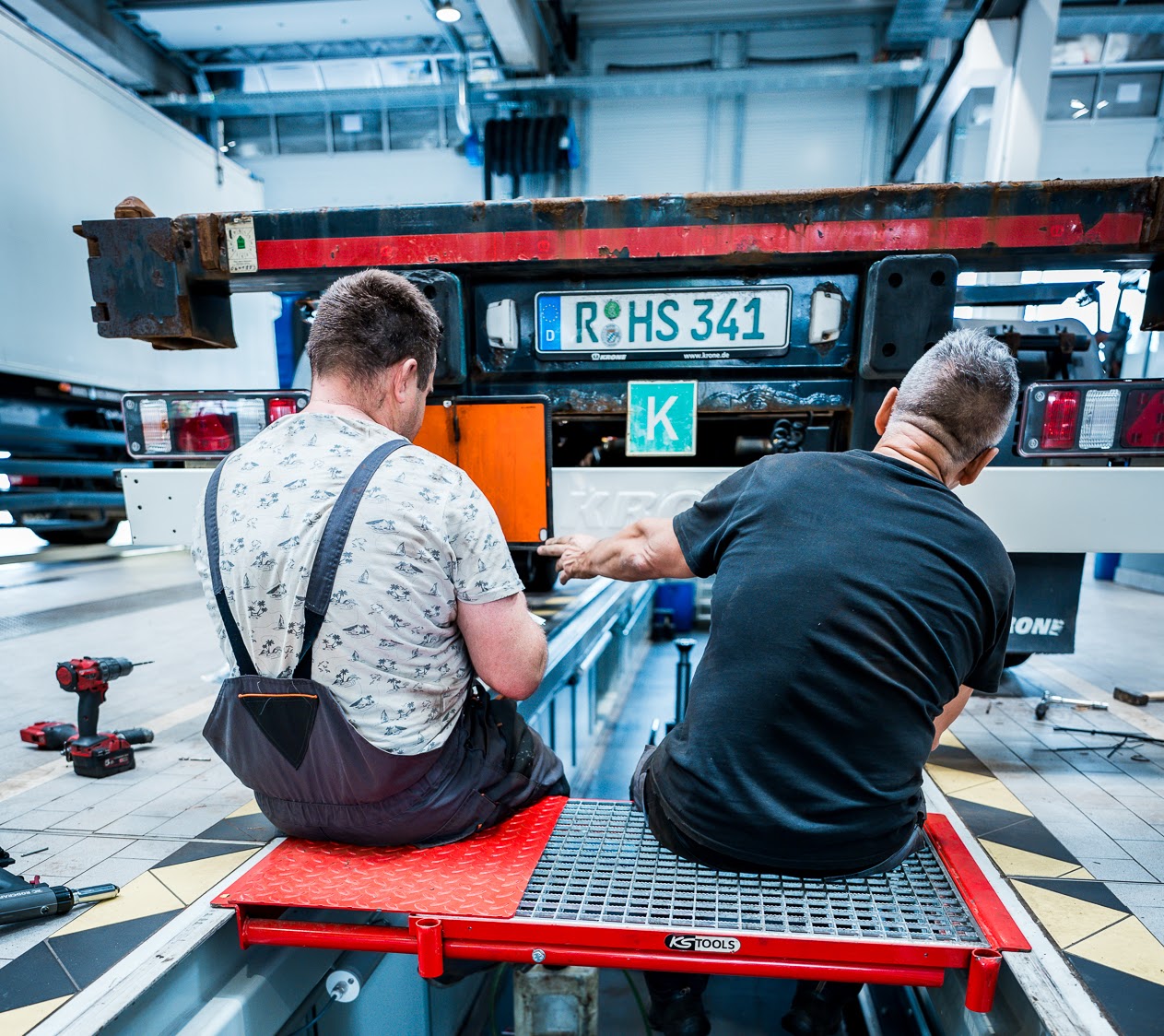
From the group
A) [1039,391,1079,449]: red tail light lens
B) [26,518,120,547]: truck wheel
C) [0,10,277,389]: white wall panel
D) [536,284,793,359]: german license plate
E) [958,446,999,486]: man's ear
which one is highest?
[0,10,277,389]: white wall panel

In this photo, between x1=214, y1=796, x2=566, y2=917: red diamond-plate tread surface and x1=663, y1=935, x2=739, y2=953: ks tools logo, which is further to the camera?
x1=214, y1=796, x2=566, y2=917: red diamond-plate tread surface

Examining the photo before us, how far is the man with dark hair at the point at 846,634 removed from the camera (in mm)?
1127

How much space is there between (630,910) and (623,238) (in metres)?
1.66

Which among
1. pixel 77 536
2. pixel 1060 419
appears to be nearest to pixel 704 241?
pixel 1060 419

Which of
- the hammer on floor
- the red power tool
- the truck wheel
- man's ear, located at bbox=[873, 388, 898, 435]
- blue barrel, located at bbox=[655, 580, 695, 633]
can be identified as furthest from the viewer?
the truck wheel

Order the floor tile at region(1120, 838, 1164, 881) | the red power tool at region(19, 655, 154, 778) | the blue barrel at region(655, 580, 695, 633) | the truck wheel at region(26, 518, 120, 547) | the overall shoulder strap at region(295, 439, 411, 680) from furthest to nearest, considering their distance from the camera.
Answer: the truck wheel at region(26, 518, 120, 547) → the blue barrel at region(655, 580, 695, 633) → the red power tool at region(19, 655, 154, 778) → the floor tile at region(1120, 838, 1164, 881) → the overall shoulder strap at region(295, 439, 411, 680)

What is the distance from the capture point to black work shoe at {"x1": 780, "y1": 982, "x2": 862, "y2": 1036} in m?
1.48

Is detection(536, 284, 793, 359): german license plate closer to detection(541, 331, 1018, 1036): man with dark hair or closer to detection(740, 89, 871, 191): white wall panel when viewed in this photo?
detection(541, 331, 1018, 1036): man with dark hair

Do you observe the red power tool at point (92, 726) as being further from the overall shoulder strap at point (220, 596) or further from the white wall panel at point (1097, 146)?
the white wall panel at point (1097, 146)

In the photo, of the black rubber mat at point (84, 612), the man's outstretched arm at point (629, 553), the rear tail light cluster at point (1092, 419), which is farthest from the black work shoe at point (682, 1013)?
the black rubber mat at point (84, 612)

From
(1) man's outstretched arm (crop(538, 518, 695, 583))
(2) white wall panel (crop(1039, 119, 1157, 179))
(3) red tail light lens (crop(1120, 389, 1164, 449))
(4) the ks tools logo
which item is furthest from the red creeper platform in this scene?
(2) white wall panel (crop(1039, 119, 1157, 179))

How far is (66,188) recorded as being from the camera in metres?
5.04

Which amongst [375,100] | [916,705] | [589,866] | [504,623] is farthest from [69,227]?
[916,705]

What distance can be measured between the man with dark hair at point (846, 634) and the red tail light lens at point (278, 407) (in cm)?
140
